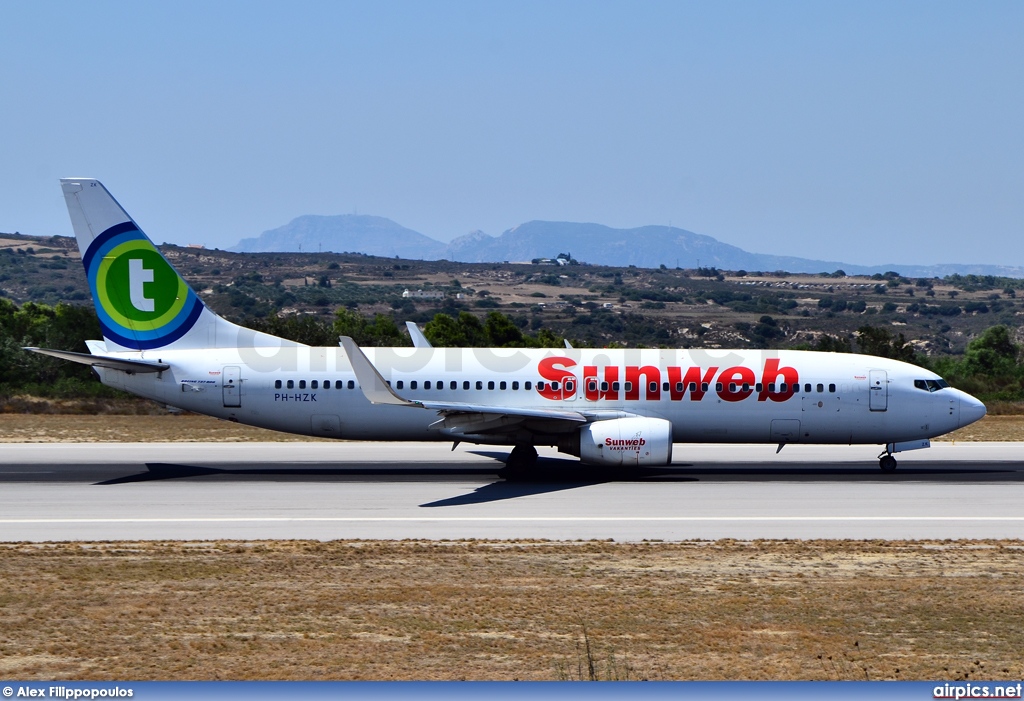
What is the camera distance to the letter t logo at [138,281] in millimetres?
31516

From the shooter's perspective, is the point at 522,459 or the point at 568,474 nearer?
the point at 522,459

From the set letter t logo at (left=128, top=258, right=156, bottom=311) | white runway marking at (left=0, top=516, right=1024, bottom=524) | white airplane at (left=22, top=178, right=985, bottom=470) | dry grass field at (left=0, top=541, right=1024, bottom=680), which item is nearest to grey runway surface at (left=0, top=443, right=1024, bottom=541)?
white runway marking at (left=0, top=516, right=1024, bottom=524)

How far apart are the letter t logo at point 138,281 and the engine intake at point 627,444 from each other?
13.9 metres

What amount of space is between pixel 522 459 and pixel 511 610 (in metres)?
15.6

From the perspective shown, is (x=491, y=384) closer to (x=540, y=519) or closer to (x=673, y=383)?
(x=673, y=383)

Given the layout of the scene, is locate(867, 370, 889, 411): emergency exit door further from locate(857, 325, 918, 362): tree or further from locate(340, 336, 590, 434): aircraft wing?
locate(857, 325, 918, 362): tree

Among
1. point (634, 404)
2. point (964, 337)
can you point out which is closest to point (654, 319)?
point (964, 337)

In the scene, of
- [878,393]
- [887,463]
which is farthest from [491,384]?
[887,463]

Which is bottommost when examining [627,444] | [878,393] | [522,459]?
[522,459]

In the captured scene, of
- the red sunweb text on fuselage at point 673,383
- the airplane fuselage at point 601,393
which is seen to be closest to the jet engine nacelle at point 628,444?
the airplane fuselage at point 601,393

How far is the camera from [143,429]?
141 ft

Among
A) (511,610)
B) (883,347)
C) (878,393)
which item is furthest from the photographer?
(883,347)

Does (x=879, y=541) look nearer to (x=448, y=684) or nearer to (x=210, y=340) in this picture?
(x=448, y=684)

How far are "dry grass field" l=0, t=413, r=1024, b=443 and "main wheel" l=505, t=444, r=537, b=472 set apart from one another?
44.8 ft
